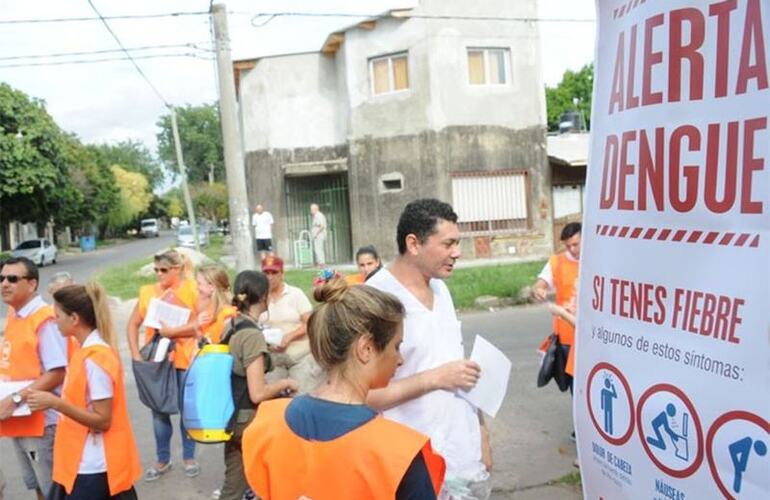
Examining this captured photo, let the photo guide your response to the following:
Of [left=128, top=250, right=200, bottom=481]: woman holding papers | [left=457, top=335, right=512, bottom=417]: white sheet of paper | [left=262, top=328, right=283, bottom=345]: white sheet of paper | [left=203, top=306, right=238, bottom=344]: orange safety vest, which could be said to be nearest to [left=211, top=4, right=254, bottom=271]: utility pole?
[left=128, top=250, right=200, bottom=481]: woman holding papers

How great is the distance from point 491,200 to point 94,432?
15442mm

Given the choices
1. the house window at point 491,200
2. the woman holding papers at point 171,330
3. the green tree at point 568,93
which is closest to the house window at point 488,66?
the house window at point 491,200

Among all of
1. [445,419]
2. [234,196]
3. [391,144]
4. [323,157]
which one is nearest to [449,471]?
[445,419]

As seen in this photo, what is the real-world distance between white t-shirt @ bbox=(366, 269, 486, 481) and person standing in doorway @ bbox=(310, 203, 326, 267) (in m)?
14.7

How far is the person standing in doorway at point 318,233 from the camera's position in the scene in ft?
57.5

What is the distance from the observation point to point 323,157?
1902cm

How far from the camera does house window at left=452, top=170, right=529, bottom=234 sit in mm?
17719

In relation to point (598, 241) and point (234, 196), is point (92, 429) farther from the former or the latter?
point (234, 196)

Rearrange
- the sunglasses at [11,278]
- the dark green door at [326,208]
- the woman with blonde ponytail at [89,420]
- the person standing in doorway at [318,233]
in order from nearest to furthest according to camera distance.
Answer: the woman with blonde ponytail at [89,420], the sunglasses at [11,278], the person standing in doorway at [318,233], the dark green door at [326,208]

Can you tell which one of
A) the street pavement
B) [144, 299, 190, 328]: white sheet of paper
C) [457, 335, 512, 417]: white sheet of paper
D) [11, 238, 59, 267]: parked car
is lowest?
[11, 238, 59, 267]: parked car

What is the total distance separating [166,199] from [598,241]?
10873cm

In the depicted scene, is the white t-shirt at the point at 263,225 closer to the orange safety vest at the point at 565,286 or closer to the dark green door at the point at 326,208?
the dark green door at the point at 326,208

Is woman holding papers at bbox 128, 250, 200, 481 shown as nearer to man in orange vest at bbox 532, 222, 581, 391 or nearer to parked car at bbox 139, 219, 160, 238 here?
man in orange vest at bbox 532, 222, 581, 391

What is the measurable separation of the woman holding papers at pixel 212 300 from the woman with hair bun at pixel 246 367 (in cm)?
84
